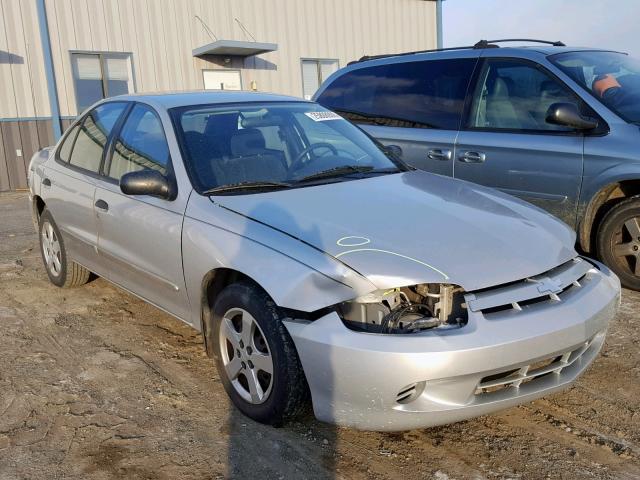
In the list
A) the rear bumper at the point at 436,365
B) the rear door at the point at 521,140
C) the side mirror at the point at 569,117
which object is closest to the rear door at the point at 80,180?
the rear bumper at the point at 436,365

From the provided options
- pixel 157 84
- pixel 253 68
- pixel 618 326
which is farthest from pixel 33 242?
pixel 253 68

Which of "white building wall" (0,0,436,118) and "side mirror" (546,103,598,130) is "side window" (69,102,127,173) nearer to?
"side mirror" (546,103,598,130)

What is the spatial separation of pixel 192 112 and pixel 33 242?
445cm

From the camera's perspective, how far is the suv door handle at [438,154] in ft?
17.5

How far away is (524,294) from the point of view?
2676mm

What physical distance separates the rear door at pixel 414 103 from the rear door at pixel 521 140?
16 centimetres

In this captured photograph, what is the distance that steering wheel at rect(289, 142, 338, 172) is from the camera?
3764 millimetres

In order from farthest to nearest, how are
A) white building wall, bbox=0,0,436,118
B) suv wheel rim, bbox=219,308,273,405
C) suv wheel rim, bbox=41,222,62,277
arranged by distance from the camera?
white building wall, bbox=0,0,436,118
suv wheel rim, bbox=41,222,62,277
suv wheel rim, bbox=219,308,273,405

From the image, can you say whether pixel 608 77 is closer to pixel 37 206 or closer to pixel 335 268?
pixel 335 268

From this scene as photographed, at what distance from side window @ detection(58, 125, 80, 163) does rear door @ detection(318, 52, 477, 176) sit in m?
2.52

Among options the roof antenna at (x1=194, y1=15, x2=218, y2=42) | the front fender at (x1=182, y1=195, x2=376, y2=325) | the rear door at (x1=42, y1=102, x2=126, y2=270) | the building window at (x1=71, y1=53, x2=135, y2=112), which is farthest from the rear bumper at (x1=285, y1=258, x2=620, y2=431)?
the roof antenna at (x1=194, y1=15, x2=218, y2=42)

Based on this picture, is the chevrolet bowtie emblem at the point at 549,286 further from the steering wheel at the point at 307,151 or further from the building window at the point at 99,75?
the building window at the point at 99,75

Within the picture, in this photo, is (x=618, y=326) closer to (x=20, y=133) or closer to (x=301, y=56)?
(x=20, y=133)

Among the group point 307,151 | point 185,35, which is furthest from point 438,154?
point 185,35
